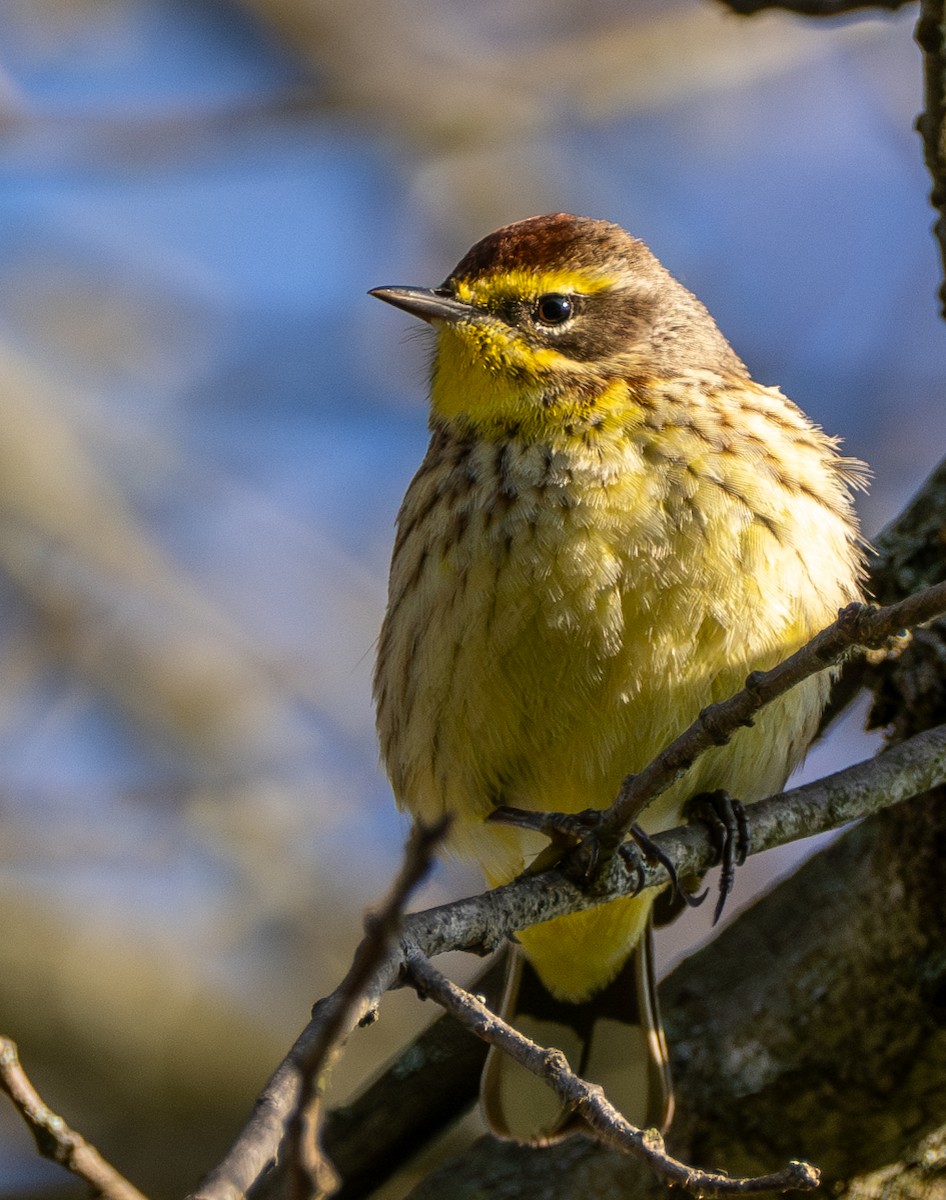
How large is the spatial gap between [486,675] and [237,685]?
3445 mm

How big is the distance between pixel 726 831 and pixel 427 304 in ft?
6.94

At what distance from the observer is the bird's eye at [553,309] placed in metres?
5.41

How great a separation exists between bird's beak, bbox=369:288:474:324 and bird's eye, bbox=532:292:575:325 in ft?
0.81

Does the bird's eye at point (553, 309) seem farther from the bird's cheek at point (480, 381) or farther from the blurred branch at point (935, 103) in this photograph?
the blurred branch at point (935, 103)

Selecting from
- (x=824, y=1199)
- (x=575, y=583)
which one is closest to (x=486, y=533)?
(x=575, y=583)

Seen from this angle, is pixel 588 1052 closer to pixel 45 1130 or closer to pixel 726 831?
pixel 726 831

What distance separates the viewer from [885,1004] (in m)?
4.71

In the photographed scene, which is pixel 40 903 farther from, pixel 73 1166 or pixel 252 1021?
pixel 73 1166

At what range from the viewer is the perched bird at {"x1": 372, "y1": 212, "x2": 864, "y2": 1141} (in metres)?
4.57

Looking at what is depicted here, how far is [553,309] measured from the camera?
544cm

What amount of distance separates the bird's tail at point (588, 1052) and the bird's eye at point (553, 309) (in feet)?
7.27

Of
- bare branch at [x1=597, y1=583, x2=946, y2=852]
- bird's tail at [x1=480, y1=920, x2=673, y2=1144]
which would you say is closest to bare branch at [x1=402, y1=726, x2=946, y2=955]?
bare branch at [x1=597, y1=583, x2=946, y2=852]

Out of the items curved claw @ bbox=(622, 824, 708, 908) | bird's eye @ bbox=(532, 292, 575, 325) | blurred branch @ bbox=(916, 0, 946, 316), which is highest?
bird's eye @ bbox=(532, 292, 575, 325)

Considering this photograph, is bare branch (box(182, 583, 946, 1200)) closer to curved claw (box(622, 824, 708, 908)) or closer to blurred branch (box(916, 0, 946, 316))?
curved claw (box(622, 824, 708, 908))
